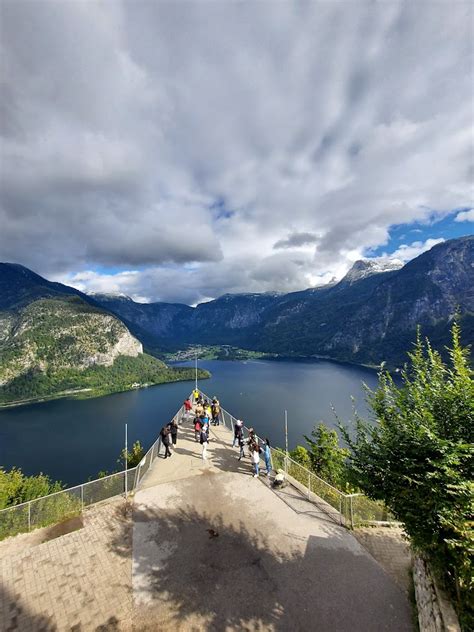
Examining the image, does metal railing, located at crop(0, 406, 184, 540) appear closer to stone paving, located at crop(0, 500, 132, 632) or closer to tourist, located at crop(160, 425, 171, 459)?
stone paving, located at crop(0, 500, 132, 632)

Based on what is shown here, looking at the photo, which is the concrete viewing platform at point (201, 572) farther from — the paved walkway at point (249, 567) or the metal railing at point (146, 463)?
the metal railing at point (146, 463)

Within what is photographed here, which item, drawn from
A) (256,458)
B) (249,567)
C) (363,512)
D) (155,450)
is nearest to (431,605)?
(249,567)

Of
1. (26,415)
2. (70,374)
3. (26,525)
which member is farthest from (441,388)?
(70,374)

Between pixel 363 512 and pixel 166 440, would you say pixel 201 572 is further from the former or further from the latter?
pixel 166 440

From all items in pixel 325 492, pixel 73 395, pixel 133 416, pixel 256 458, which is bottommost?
pixel 73 395

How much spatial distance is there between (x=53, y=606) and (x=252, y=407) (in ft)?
344

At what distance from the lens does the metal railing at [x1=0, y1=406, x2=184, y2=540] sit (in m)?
11.1

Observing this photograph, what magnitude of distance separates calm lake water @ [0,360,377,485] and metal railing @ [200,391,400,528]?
45.1 m

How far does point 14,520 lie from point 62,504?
153 cm

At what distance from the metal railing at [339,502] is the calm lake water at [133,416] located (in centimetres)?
4506

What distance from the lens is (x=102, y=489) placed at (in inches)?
493

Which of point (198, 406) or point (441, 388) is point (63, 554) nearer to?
point (441, 388)

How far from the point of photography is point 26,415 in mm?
125250

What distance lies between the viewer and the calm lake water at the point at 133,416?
2982 inches
